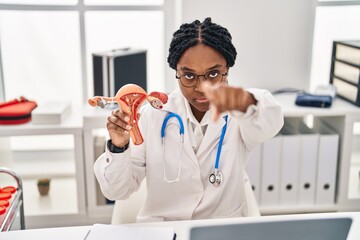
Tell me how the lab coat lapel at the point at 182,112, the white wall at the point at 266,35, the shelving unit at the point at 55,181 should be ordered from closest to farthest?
the lab coat lapel at the point at 182,112
the shelving unit at the point at 55,181
the white wall at the point at 266,35

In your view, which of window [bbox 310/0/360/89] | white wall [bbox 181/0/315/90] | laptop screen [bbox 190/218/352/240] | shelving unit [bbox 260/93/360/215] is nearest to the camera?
laptop screen [bbox 190/218/352/240]

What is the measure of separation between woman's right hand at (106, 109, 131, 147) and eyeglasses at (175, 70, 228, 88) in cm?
19

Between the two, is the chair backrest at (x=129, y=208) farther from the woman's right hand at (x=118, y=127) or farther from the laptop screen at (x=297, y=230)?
the laptop screen at (x=297, y=230)

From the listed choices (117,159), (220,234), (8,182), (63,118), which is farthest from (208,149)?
(8,182)

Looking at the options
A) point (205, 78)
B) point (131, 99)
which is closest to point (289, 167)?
point (205, 78)

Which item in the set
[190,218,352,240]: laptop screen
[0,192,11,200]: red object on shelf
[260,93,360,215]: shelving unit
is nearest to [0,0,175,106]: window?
[260,93,360,215]: shelving unit

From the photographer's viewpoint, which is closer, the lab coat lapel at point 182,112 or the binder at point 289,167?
the lab coat lapel at point 182,112

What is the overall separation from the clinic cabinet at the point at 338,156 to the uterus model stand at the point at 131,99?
103cm

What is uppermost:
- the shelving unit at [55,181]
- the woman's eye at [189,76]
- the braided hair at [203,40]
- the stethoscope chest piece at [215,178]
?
the braided hair at [203,40]

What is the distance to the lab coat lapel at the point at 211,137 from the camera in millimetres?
1459

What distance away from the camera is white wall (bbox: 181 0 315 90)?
255 cm

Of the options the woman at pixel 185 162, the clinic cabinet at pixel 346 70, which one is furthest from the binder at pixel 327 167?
the woman at pixel 185 162

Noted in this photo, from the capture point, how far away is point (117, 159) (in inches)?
52.7

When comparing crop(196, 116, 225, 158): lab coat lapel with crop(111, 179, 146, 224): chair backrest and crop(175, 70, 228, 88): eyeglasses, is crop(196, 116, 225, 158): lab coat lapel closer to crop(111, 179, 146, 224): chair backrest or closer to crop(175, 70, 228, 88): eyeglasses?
crop(175, 70, 228, 88): eyeglasses
